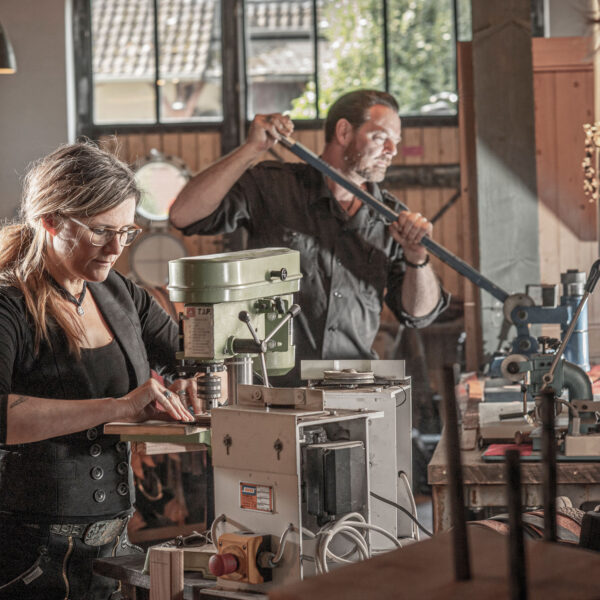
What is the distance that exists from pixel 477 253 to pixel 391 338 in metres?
3.22

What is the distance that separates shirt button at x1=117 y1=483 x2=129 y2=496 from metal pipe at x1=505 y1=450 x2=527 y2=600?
1.37m

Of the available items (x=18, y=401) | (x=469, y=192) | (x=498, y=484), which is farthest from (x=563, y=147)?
(x=18, y=401)

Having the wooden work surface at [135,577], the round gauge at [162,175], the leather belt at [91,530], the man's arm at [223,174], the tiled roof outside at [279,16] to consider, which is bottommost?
the wooden work surface at [135,577]

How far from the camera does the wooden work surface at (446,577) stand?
894mm

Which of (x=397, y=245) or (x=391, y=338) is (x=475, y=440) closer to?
(x=397, y=245)

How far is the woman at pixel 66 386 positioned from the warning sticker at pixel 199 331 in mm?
108

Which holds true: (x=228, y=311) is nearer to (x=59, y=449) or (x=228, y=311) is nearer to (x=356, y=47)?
(x=59, y=449)

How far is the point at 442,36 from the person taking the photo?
8.47 m

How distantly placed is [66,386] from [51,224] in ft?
1.16

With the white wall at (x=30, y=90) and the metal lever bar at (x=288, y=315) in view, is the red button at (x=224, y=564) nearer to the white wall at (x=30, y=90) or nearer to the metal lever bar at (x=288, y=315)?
the metal lever bar at (x=288, y=315)

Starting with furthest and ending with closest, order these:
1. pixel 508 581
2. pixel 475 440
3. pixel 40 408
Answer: pixel 475 440 < pixel 40 408 < pixel 508 581

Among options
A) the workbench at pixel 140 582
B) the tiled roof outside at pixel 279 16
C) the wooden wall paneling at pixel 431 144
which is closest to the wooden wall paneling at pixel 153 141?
the tiled roof outside at pixel 279 16

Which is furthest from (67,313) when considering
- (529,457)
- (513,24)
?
(513,24)

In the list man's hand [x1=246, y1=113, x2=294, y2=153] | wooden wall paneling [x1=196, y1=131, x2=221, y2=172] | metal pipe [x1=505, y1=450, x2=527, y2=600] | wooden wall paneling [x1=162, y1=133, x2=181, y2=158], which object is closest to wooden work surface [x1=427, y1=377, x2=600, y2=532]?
man's hand [x1=246, y1=113, x2=294, y2=153]
